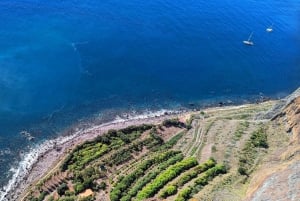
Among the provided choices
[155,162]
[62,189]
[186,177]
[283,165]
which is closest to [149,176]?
[155,162]

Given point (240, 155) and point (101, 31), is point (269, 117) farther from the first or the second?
point (101, 31)

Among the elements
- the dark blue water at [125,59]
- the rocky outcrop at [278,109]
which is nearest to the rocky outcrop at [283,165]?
the rocky outcrop at [278,109]

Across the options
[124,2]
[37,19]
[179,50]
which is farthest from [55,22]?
[179,50]

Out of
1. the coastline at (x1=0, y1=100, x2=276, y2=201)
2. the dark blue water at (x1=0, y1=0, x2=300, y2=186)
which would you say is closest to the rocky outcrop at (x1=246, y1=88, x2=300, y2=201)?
the coastline at (x1=0, y1=100, x2=276, y2=201)

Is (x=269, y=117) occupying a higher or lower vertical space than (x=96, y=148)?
higher

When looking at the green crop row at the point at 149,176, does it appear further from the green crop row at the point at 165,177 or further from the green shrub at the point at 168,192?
the green shrub at the point at 168,192
